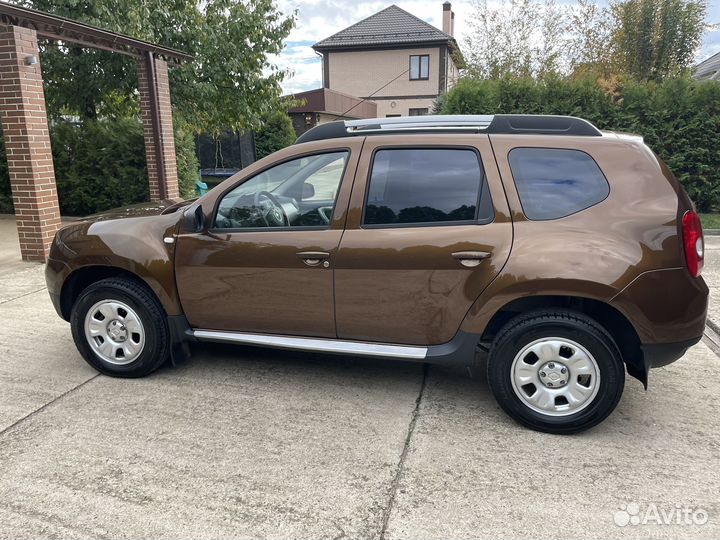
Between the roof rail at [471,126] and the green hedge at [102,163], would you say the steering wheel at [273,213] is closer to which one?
the roof rail at [471,126]

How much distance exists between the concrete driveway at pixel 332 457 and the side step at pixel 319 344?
1.16 ft

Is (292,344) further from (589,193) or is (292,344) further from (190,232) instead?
A: (589,193)

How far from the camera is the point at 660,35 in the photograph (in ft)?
48.9

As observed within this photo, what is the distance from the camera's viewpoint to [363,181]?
3604mm

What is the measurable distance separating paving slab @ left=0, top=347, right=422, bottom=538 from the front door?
0.51 m

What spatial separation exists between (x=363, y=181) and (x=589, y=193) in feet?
4.38

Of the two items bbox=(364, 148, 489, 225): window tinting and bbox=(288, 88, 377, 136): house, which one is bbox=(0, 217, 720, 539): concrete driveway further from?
bbox=(288, 88, 377, 136): house

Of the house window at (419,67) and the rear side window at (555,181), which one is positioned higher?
the house window at (419,67)

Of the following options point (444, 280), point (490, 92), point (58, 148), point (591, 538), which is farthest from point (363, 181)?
point (58, 148)

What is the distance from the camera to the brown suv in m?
3.19

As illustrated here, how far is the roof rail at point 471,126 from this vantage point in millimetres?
3471

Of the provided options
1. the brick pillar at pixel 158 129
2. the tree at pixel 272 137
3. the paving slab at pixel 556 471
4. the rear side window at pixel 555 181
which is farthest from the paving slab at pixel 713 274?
the tree at pixel 272 137

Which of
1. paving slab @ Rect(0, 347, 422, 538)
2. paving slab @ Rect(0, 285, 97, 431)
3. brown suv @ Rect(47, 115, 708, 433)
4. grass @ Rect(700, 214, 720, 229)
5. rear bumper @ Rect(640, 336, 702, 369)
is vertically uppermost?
brown suv @ Rect(47, 115, 708, 433)

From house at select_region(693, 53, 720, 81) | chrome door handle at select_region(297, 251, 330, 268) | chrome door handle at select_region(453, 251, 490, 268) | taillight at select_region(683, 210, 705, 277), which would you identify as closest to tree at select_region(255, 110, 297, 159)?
house at select_region(693, 53, 720, 81)
